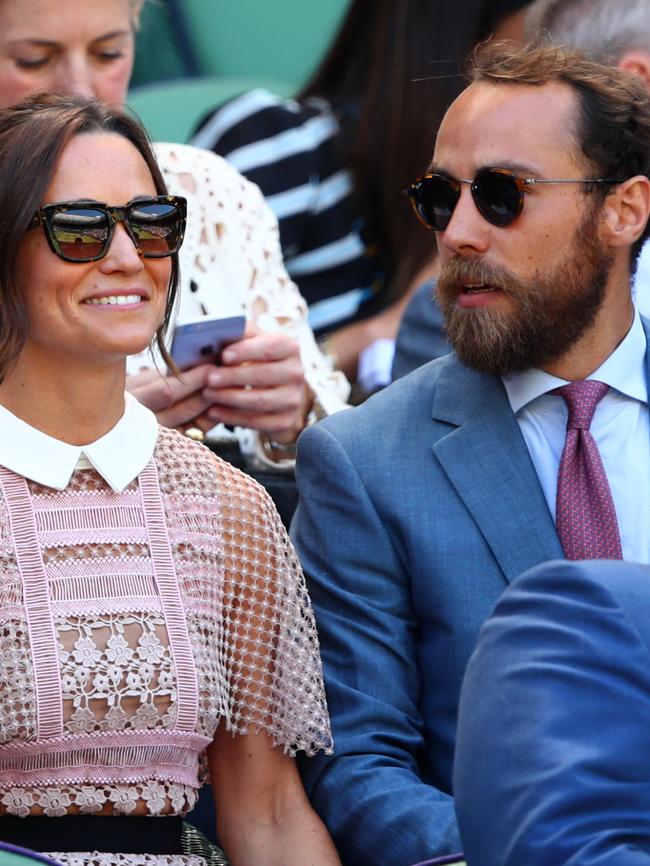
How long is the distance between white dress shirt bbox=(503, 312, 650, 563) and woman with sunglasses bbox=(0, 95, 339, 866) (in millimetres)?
525

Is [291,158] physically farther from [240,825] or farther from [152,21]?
[240,825]

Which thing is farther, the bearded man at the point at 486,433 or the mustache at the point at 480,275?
the mustache at the point at 480,275

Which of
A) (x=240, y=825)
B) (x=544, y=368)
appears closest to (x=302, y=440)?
(x=544, y=368)

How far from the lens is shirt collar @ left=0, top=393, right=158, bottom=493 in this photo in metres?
2.39

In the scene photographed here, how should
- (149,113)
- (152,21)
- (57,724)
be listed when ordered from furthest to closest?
(152,21), (149,113), (57,724)

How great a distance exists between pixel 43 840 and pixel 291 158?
245 centimetres

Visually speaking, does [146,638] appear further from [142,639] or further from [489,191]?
[489,191]

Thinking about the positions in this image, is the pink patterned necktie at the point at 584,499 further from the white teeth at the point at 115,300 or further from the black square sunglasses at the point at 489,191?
the white teeth at the point at 115,300

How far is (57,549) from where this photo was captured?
7.80 feet

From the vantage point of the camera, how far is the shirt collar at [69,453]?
2.39 metres

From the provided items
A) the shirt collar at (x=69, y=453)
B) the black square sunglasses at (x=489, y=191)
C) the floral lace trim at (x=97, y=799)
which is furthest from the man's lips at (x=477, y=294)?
the floral lace trim at (x=97, y=799)

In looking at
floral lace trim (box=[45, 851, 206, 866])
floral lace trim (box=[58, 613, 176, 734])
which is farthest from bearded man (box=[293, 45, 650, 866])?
floral lace trim (box=[58, 613, 176, 734])

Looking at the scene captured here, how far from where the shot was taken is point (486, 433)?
2791 mm

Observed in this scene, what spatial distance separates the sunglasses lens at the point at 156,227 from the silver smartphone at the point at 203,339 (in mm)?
649
